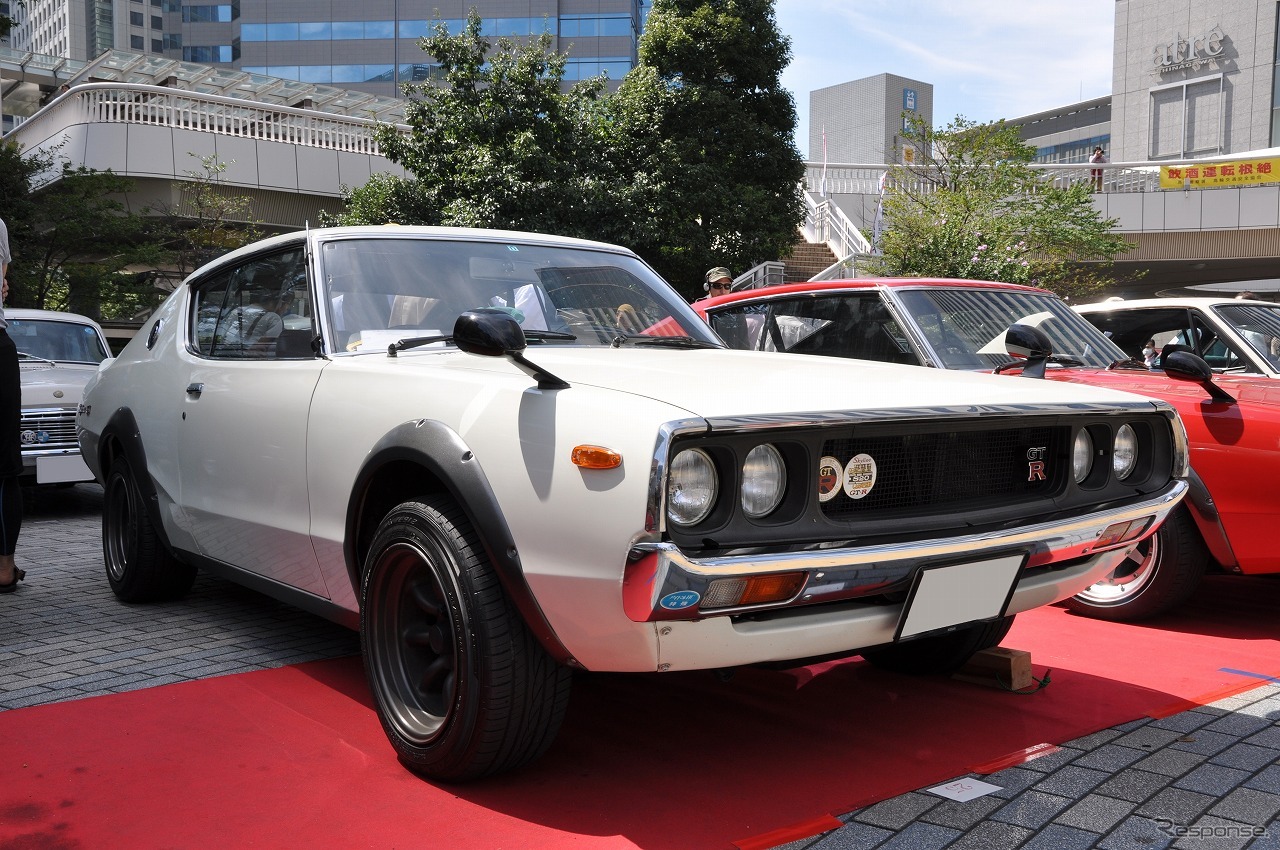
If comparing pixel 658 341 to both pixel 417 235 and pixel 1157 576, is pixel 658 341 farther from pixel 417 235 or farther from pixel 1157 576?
pixel 1157 576

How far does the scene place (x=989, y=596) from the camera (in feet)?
9.00

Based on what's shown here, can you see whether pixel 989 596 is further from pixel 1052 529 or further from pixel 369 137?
pixel 369 137

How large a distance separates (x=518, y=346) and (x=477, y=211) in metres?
15.0

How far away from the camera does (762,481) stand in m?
2.49

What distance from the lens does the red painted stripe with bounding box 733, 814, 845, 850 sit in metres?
2.47

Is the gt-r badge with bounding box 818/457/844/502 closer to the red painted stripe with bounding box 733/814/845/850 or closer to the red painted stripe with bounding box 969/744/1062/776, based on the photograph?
the red painted stripe with bounding box 733/814/845/850

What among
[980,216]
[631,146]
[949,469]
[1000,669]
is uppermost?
[631,146]

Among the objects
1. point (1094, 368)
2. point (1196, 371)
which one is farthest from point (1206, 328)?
point (1196, 371)

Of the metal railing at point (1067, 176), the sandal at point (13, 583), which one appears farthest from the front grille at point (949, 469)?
the metal railing at point (1067, 176)

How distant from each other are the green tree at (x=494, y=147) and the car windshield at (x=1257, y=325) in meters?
12.4

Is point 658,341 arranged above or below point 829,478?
above

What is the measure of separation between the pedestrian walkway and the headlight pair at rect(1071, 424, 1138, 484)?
2.65 feet

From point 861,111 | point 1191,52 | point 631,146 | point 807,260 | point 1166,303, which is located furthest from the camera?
point 861,111

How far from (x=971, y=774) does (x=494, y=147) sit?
53.4ft
